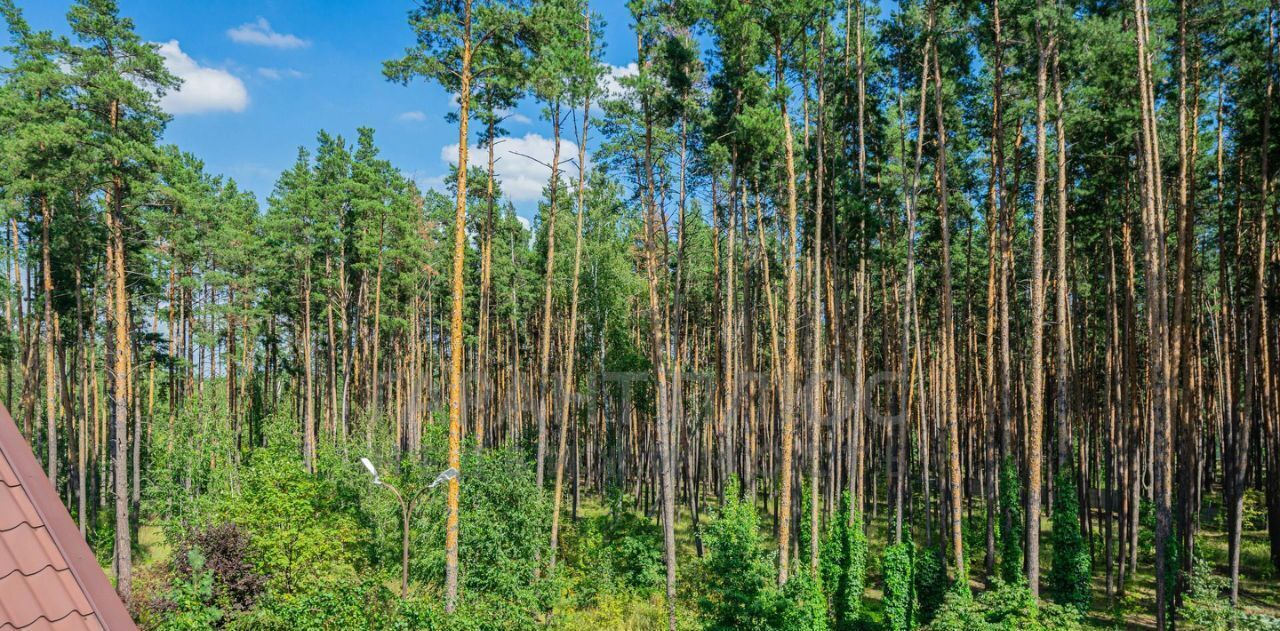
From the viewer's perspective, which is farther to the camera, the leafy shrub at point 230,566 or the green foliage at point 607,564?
the green foliage at point 607,564

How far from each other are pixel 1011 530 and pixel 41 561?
23316 mm

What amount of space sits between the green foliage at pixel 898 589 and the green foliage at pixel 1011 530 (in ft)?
9.62

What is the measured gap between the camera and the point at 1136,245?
71.0ft

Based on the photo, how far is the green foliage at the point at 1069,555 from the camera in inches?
719

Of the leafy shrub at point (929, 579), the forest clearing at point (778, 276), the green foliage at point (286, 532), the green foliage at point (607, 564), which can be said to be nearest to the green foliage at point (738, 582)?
the forest clearing at point (778, 276)

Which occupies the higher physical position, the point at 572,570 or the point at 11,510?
the point at 11,510

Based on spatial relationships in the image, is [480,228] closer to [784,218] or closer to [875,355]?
[784,218]

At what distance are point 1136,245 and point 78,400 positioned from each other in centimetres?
4659

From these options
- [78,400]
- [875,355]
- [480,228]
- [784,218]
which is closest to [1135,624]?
[784,218]

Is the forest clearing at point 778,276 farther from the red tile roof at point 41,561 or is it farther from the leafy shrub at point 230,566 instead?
the red tile roof at point 41,561

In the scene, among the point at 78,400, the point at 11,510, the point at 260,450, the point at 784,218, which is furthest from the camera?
the point at 78,400

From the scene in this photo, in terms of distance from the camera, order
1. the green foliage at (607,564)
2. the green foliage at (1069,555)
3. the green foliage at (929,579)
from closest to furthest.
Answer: the green foliage at (1069,555)
the green foliage at (929,579)
the green foliage at (607,564)

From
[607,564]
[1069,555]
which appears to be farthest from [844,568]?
[607,564]

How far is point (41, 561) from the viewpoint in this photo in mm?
2299
